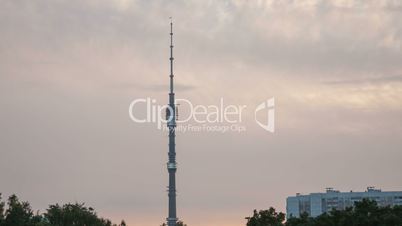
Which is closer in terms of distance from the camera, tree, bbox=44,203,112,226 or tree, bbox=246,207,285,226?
tree, bbox=246,207,285,226

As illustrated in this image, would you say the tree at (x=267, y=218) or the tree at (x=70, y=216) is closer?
the tree at (x=267, y=218)

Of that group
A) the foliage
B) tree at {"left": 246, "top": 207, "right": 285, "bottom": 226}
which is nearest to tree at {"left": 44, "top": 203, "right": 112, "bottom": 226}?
the foliage

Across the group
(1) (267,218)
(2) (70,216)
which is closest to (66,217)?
(2) (70,216)

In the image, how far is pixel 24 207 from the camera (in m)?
108

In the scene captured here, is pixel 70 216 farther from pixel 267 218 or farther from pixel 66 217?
pixel 267 218

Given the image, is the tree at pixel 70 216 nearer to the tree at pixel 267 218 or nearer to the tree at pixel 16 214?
the tree at pixel 16 214

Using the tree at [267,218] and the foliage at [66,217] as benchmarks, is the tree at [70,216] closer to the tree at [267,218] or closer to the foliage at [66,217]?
the foliage at [66,217]

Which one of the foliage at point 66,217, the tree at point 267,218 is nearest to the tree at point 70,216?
the foliage at point 66,217

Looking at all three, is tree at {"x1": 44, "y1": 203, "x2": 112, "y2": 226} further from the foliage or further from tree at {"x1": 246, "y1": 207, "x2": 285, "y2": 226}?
tree at {"x1": 246, "y1": 207, "x2": 285, "y2": 226}

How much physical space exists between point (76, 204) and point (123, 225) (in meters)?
21.1

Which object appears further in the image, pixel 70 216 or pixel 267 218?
pixel 70 216

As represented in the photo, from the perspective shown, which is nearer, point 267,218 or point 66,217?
point 267,218

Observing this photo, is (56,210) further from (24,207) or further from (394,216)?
(394,216)

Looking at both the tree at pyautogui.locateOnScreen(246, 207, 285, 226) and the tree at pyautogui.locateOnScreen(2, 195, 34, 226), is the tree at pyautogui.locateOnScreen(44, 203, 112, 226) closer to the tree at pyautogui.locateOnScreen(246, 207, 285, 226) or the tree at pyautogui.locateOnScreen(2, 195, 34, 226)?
the tree at pyautogui.locateOnScreen(2, 195, 34, 226)
